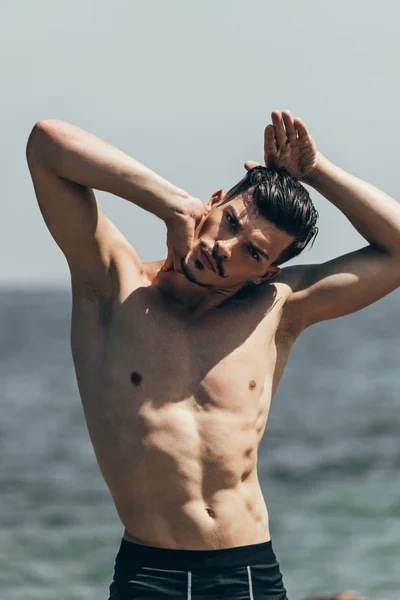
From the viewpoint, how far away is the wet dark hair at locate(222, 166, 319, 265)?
460 cm

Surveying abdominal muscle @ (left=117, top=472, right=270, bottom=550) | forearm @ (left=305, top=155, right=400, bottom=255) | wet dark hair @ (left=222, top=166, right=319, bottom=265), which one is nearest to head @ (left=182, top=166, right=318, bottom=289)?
wet dark hair @ (left=222, top=166, right=319, bottom=265)

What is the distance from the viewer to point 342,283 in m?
4.89

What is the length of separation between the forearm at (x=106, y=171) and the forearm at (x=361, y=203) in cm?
62

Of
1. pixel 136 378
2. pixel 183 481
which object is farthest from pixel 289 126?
pixel 183 481

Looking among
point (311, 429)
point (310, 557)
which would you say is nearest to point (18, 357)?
point (311, 429)

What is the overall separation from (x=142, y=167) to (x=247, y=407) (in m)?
0.88

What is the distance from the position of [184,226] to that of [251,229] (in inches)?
9.5

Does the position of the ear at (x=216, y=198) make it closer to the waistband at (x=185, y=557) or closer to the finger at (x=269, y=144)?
the finger at (x=269, y=144)

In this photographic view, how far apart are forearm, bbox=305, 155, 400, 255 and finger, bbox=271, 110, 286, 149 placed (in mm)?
263

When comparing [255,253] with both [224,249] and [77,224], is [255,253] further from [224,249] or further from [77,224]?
[77,224]

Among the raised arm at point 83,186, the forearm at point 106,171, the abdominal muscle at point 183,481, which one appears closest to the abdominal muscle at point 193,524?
the abdominal muscle at point 183,481

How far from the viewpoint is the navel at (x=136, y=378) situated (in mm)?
4641

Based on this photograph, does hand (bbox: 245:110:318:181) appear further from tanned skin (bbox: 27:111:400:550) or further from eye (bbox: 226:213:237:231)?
eye (bbox: 226:213:237:231)

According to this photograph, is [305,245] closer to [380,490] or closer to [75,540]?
[75,540]
